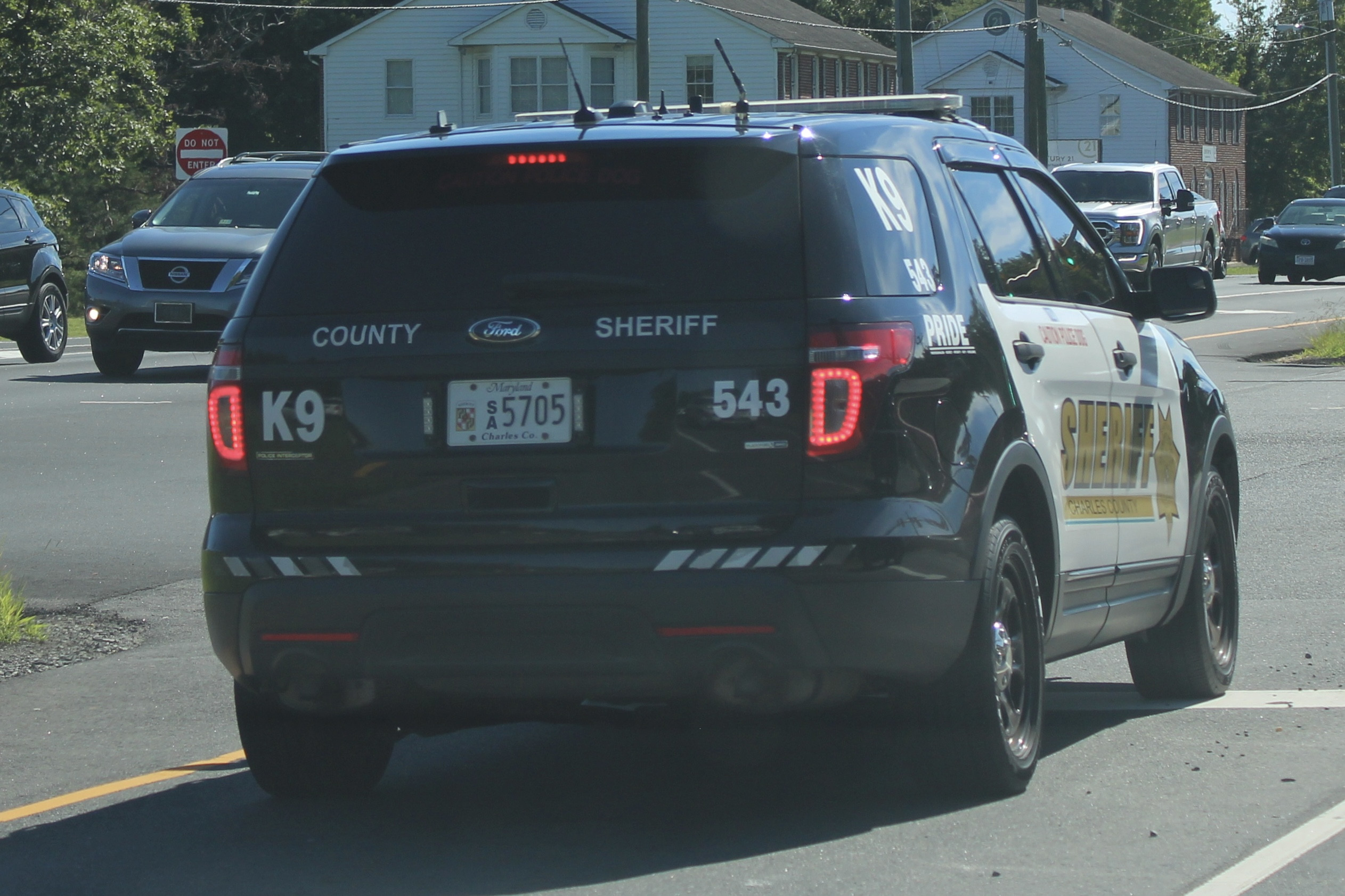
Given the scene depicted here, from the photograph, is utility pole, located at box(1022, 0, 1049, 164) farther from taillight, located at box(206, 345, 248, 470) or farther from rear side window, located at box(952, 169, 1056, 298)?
taillight, located at box(206, 345, 248, 470)

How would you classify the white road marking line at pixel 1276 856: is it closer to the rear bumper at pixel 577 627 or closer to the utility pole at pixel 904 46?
the rear bumper at pixel 577 627

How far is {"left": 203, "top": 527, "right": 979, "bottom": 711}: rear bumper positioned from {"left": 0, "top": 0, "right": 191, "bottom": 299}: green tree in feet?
133

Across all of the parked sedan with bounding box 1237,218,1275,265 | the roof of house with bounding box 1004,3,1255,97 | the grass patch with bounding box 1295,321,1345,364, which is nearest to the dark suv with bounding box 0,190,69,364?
the grass patch with bounding box 1295,321,1345,364

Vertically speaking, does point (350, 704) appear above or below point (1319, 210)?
below

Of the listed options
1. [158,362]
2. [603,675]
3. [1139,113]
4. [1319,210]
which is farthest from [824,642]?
[1139,113]

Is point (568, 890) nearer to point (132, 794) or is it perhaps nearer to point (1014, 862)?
point (1014, 862)

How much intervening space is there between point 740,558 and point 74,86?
139ft

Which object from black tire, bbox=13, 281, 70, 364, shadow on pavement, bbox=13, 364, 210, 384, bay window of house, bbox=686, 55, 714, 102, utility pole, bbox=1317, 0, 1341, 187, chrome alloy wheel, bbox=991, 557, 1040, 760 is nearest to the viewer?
chrome alloy wheel, bbox=991, 557, 1040, 760

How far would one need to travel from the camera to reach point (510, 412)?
5.16m

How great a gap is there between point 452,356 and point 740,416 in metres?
0.72

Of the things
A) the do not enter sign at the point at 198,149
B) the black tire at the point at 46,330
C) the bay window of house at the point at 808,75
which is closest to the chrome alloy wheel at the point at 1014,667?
the black tire at the point at 46,330

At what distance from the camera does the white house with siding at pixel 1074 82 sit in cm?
7956

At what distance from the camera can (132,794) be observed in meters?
6.10

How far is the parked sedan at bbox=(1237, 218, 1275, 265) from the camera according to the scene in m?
60.2
